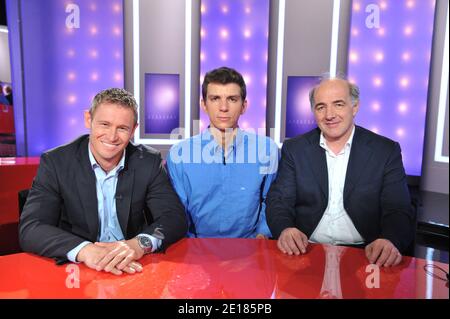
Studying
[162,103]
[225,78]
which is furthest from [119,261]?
[162,103]

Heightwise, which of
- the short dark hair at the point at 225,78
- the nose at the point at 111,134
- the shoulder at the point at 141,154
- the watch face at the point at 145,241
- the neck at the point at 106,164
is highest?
the short dark hair at the point at 225,78

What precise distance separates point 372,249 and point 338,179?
67 cm

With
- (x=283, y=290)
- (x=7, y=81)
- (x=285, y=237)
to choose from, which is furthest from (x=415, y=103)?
(x=7, y=81)

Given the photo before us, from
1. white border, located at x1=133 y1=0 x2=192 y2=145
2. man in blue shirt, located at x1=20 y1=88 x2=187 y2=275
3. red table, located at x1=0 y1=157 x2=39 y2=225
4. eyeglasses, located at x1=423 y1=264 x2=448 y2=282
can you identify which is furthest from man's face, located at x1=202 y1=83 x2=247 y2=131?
white border, located at x1=133 y1=0 x2=192 y2=145

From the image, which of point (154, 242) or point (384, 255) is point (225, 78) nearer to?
point (154, 242)

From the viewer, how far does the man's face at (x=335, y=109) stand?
1.93m

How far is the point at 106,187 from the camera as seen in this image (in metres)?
1.66

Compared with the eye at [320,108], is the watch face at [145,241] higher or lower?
lower

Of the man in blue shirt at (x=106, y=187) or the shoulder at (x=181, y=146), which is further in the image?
the shoulder at (x=181, y=146)

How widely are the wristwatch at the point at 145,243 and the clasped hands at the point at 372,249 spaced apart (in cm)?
47

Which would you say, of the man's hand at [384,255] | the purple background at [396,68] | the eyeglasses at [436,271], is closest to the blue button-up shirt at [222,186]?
the man's hand at [384,255]

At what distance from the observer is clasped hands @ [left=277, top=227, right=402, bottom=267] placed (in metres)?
1.23

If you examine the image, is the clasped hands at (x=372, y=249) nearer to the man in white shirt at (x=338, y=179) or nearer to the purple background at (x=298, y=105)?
the man in white shirt at (x=338, y=179)

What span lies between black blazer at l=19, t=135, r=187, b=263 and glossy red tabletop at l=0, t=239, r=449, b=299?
0.23m
